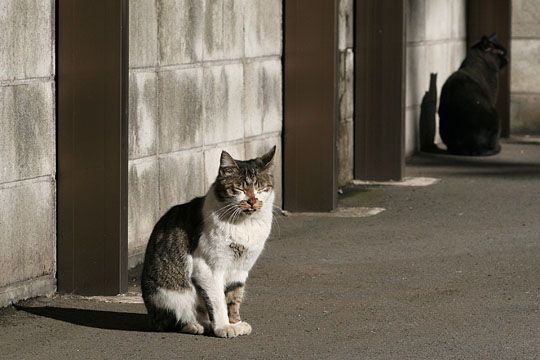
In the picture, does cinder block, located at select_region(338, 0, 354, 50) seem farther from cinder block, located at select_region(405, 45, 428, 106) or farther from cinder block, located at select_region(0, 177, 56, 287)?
cinder block, located at select_region(0, 177, 56, 287)

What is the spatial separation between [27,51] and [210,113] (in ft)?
8.96

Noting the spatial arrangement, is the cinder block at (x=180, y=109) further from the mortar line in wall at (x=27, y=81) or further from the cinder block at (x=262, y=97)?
the mortar line in wall at (x=27, y=81)

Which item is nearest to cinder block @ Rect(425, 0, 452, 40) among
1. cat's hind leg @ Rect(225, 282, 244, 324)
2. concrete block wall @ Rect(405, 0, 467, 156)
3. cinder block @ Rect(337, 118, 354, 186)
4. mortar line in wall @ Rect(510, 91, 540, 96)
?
concrete block wall @ Rect(405, 0, 467, 156)

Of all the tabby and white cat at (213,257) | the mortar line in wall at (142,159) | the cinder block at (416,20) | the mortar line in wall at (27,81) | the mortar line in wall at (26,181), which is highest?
the cinder block at (416,20)

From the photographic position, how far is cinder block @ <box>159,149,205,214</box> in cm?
959

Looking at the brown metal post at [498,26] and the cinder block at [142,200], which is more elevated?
the brown metal post at [498,26]

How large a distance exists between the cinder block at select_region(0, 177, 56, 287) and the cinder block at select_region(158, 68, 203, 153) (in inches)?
62.1

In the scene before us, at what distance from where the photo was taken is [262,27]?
1148cm

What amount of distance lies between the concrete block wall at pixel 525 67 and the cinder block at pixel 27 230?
38.8 ft

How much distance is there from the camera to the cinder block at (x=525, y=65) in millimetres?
18797

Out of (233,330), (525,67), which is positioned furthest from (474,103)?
(233,330)

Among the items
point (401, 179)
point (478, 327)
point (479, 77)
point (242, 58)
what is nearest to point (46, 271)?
point (478, 327)

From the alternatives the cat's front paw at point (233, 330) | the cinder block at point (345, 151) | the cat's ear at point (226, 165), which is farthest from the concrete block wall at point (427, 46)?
the cat's front paw at point (233, 330)

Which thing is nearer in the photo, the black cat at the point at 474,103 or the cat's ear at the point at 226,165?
the cat's ear at the point at 226,165
